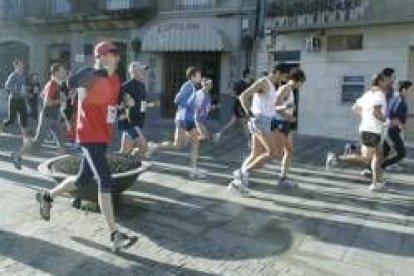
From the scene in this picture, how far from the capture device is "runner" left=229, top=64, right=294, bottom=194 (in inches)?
317

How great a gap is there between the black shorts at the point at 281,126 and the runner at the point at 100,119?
295 centimetres

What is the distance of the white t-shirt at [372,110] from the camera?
8533 millimetres

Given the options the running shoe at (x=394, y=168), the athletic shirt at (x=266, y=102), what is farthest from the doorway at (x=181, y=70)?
the athletic shirt at (x=266, y=102)

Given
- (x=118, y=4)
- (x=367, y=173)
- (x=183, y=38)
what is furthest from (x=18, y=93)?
(x=118, y=4)

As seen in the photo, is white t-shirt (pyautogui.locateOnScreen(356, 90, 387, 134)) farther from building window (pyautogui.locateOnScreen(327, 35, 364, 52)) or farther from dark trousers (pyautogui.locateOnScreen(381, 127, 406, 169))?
building window (pyautogui.locateOnScreen(327, 35, 364, 52))

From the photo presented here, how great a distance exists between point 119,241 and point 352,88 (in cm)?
1169

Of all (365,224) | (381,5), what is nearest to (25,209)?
(365,224)

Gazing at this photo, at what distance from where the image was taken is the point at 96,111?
19.2 ft

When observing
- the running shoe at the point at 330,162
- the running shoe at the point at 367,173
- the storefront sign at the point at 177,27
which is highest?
the storefront sign at the point at 177,27

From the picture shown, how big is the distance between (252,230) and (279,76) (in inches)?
92.3

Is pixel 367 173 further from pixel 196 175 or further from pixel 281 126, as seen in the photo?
pixel 196 175

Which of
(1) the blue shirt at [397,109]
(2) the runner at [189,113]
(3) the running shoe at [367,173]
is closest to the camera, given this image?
(2) the runner at [189,113]

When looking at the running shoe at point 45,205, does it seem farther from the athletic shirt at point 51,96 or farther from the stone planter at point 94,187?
the athletic shirt at point 51,96

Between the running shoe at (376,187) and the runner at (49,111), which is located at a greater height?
the runner at (49,111)
